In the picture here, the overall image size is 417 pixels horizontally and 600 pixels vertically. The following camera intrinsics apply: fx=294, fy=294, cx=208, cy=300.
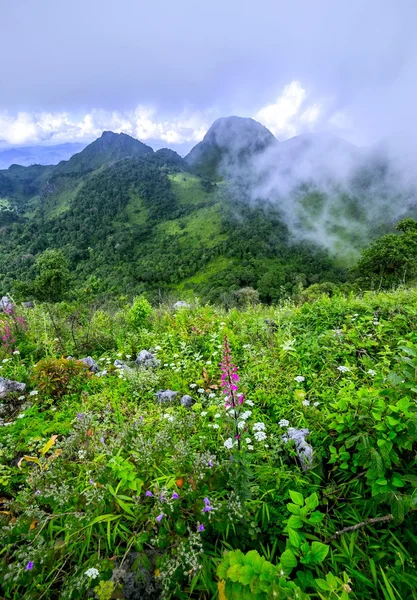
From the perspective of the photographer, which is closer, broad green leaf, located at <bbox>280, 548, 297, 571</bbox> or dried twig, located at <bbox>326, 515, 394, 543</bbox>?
broad green leaf, located at <bbox>280, 548, 297, 571</bbox>

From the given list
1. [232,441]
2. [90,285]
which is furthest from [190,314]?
[232,441]

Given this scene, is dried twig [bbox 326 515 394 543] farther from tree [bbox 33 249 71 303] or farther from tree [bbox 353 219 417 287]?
tree [bbox 353 219 417 287]

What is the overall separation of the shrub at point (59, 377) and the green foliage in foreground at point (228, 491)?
30 cm

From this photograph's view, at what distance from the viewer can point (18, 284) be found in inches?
304

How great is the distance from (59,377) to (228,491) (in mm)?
4113

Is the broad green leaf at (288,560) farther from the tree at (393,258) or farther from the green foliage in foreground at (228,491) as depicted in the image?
the tree at (393,258)

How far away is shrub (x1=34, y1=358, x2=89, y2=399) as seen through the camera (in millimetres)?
5305

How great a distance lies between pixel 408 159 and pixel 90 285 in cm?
21081

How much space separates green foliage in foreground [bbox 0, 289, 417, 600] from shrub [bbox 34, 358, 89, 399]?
0.30 meters

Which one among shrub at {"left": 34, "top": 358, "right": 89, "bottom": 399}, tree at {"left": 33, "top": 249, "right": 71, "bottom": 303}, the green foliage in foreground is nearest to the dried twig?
the green foliage in foreground

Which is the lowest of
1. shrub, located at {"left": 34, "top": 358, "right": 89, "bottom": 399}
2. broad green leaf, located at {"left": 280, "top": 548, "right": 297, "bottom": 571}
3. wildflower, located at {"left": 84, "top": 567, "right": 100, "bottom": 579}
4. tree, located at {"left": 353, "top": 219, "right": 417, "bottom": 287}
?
tree, located at {"left": 353, "top": 219, "right": 417, "bottom": 287}

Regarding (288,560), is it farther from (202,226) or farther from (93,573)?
(202,226)

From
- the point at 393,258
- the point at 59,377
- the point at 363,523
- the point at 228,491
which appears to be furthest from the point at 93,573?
the point at 393,258

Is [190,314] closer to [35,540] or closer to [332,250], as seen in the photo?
[35,540]
